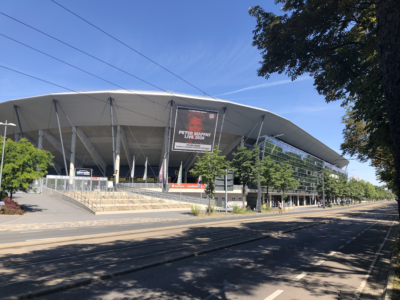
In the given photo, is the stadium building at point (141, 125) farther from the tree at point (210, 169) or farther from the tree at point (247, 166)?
the tree at point (210, 169)

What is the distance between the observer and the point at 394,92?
179 inches

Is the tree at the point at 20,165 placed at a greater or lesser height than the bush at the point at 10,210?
greater

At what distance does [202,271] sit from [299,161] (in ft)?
239

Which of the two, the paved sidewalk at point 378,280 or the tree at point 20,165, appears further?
the tree at point 20,165

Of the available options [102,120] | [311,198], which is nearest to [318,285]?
[102,120]

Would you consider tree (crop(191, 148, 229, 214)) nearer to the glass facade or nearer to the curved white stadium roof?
the curved white stadium roof

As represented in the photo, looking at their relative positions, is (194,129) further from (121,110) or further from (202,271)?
(202,271)

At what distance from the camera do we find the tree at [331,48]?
7.99 m

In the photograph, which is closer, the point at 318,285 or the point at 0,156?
the point at 318,285

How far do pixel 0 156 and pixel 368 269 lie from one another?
2720 centimetres

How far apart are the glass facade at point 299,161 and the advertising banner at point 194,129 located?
15.5 meters

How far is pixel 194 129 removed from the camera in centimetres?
4591

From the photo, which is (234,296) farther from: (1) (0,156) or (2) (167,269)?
(1) (0,156)

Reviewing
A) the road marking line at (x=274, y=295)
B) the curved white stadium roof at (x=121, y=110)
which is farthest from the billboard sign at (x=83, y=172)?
the road marking line at (x=274, y=295)
